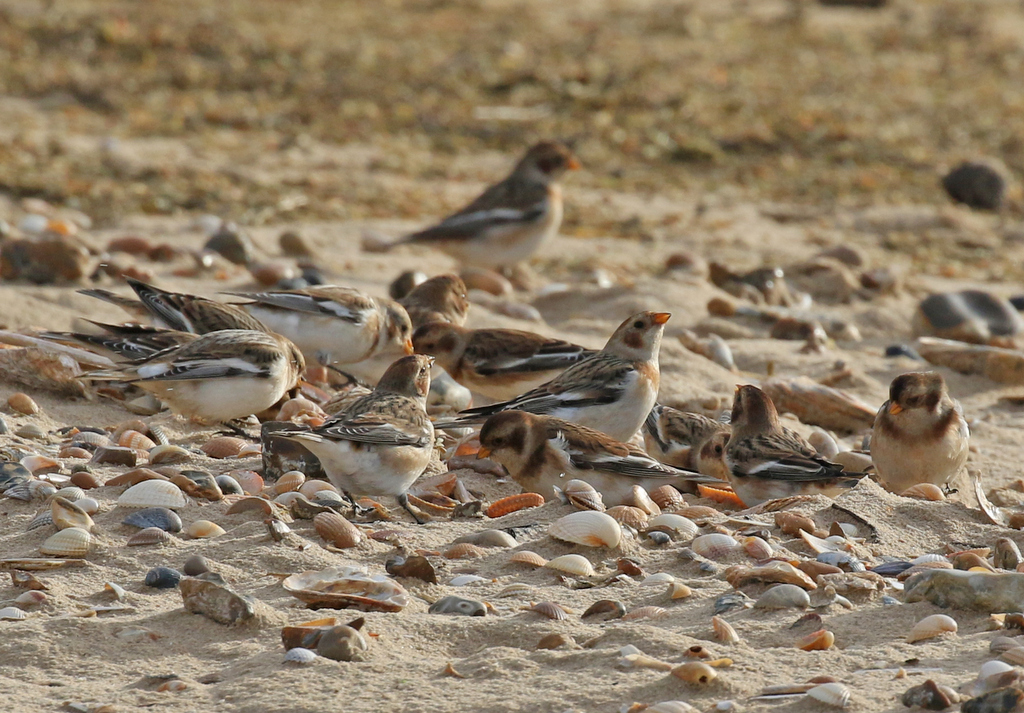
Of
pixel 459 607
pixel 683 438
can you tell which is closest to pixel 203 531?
pixel 459 607

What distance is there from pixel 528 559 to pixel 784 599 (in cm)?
79

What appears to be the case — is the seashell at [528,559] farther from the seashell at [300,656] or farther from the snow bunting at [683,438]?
the snow bunting at [683,438]

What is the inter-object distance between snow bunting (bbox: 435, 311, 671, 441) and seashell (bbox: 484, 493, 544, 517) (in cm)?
94

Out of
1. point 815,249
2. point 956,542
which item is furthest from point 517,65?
point 956,542

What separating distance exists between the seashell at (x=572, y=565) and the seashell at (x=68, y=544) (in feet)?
4.53

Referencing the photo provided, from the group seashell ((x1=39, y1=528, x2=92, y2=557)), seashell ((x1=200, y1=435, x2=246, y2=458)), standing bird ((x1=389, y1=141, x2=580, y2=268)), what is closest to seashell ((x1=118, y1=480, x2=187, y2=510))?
seashell ((x1=39, y1=528, x2=92, y2=557))

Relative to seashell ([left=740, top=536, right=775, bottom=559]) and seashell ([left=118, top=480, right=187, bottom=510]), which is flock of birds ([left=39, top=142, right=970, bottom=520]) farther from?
seashell ([left=740, top=536, right=775, bottom=559])

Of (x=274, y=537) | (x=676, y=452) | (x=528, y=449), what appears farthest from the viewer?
(x=676, y=452)

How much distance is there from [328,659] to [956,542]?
236 centimetres

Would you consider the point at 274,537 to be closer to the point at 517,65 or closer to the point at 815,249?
the point at 815,249

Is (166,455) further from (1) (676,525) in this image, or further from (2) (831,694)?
(2) (831,694)

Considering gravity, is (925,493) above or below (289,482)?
below

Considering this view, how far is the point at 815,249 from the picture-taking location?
35.1 ft

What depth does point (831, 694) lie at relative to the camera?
3.32m
